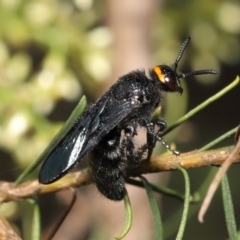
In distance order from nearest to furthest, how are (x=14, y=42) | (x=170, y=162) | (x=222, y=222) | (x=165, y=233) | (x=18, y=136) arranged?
(x=170, y=162)
(x=165, y=233)
(x=18, y=136)
(x=14, y=42)
(x=222, y=222)

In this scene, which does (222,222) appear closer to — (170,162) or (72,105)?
(72,105)

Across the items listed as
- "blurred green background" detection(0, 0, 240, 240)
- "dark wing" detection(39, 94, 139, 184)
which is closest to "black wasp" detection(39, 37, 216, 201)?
"dark wing" detection(39, 94, 139, 184)

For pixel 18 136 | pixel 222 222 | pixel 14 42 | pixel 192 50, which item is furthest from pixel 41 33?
pixel 222 222

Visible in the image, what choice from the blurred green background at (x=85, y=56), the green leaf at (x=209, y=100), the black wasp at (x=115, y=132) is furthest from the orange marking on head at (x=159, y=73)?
the blurred green background at (x=85, y=56)

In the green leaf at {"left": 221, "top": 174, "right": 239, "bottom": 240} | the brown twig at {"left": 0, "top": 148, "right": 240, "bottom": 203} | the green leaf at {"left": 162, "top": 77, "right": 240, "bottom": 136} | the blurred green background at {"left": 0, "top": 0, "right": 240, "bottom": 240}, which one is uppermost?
the green leaf at {"left": 162, "top": 77, "right": 240, "bottom": 136}

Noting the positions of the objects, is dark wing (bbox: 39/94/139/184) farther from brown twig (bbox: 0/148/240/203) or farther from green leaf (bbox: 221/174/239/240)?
green leaf (bbox: 221/174/239/240)

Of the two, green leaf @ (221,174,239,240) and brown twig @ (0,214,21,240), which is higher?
brown twig @ (0,214,21,240)

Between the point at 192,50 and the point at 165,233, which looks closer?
the point at 165,233
